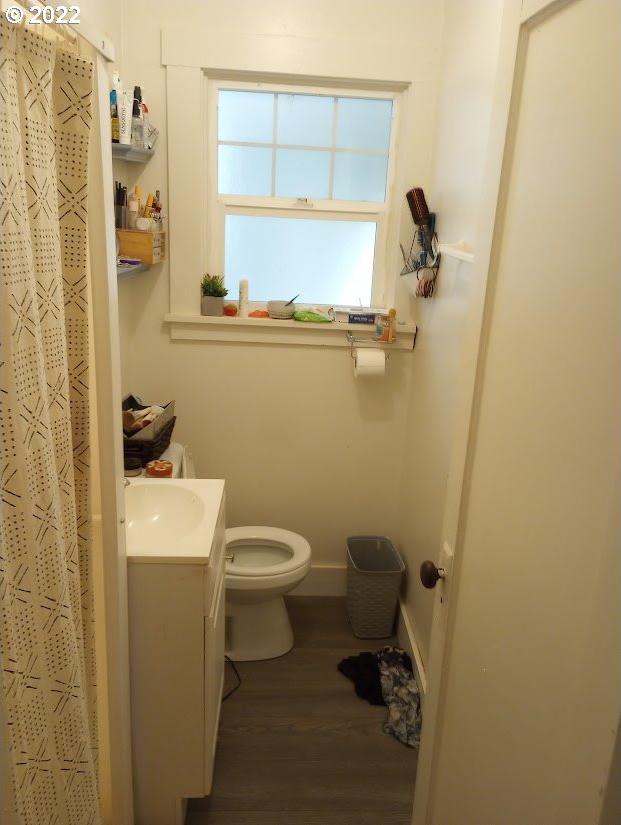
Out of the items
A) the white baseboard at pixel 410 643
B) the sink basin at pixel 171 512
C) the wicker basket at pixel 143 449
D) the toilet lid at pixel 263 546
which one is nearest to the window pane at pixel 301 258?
the wicker basket at pixel 143 449

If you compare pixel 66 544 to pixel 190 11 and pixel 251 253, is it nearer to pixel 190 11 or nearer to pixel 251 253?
pixel 251 253

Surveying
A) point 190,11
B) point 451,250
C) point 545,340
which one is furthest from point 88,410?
point 190,11

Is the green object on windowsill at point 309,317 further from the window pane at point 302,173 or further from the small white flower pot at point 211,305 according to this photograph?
the window pane at point 302,173

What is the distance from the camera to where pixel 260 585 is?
2.37m

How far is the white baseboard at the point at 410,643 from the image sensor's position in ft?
7.59

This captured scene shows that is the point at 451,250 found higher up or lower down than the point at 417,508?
higher up

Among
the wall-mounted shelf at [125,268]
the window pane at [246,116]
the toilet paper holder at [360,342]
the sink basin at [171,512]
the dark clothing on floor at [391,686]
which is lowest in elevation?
the dark clothing on floor at [391,686]

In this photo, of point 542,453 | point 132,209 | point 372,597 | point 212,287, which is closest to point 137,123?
point 132,209

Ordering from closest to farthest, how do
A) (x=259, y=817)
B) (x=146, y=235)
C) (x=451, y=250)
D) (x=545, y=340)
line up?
(x=545, y=340) → (x=259, y=817) → (x=451, y=250) → (x=146, y=235)

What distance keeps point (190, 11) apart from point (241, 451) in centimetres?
177

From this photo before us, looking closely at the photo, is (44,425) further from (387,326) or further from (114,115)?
(387,326)

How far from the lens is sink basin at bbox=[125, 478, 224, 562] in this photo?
1.62m

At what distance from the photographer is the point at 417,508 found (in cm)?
260

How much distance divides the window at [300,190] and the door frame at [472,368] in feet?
5.13
